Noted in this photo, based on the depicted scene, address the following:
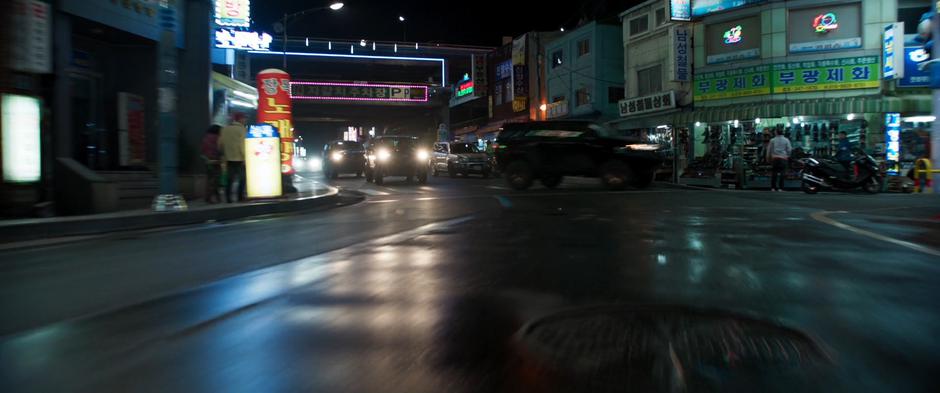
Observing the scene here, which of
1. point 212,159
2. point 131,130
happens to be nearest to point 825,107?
point 212,159

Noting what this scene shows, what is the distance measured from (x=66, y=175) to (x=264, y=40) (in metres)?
18.8

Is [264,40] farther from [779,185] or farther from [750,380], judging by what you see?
[750,380]

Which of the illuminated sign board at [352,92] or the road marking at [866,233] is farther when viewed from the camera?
the illuminated sign board at [352,92]

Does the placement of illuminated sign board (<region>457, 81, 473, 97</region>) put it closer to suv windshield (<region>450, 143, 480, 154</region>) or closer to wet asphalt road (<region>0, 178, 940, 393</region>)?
suv windshield (<region>450, 143, 480, 154</region>)

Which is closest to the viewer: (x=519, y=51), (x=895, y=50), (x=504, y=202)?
(x=504, y=202)

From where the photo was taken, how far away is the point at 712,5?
2414cm

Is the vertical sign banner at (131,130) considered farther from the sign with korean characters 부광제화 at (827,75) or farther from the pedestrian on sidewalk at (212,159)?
the sign with korean characters 부광제화 at (827,75)

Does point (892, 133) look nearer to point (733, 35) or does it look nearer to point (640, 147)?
point (733, 35)

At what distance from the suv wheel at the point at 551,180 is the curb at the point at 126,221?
7041 mm

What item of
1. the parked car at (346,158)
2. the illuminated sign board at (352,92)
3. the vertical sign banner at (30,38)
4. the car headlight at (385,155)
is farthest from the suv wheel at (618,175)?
the illuminated sign board at (352,92)

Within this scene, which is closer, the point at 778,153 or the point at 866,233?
the point at 866,233

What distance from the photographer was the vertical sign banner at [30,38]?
9891mm

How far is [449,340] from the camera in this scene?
3.37 metres

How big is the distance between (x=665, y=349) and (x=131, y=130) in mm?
15528
